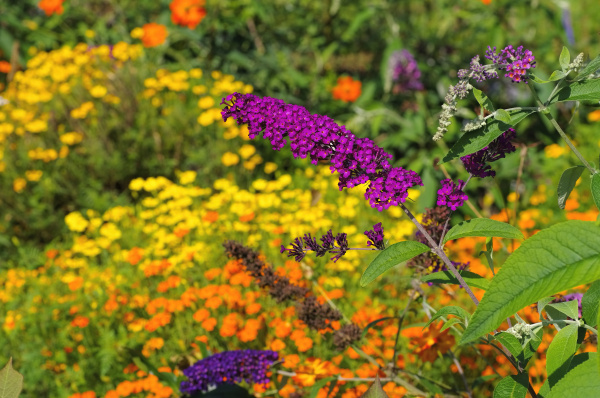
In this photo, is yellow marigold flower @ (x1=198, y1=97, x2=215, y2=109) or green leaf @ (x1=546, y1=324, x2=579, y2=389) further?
yellow marigold flower @ (x1=198, y1=97, x2=215, y2=109)

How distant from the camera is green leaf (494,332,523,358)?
117 centimetres

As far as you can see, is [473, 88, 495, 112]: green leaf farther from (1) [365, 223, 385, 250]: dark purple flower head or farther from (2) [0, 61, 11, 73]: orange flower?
(2) [0, 61, 11, 73]: orange flower

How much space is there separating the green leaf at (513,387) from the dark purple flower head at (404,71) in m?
2.80

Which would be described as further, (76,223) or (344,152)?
(76,223)

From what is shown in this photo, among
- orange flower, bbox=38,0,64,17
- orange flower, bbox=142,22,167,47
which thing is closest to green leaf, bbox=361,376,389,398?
orange flower, bbox=142,22,167,47

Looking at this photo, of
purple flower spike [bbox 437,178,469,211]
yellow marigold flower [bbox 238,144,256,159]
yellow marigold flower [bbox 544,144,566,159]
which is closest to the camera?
purple flower spike [bbox 437,178,469,211]

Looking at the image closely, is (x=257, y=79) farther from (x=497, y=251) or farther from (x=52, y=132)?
(x=497, y=251)

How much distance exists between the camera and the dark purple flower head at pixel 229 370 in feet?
6.06

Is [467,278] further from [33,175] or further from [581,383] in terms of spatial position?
[33,175]

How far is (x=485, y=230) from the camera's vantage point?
1.14 m

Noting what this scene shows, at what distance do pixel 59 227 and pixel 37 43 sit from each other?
8.65 ft

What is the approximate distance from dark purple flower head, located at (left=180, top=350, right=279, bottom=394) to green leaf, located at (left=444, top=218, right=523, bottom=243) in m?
0.91

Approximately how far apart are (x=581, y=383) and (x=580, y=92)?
550 mm

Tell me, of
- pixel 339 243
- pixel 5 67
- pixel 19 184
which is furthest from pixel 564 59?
pixel 5 67
